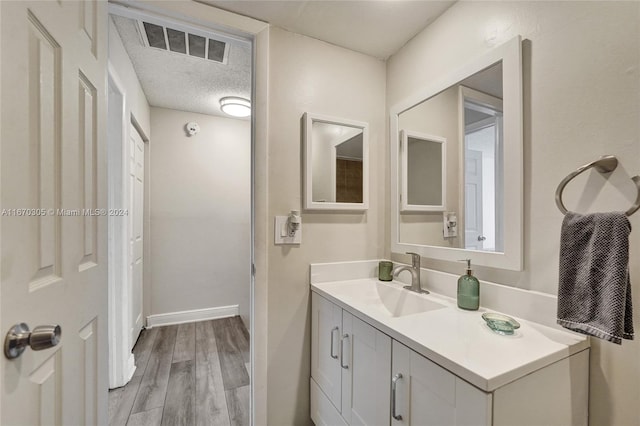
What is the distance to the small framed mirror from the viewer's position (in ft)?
4.48

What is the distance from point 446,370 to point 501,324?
32cm

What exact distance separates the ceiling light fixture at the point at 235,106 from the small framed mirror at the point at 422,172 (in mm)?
1871

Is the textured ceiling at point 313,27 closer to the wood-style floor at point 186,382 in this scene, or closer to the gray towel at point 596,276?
the gray towel at point 596,276

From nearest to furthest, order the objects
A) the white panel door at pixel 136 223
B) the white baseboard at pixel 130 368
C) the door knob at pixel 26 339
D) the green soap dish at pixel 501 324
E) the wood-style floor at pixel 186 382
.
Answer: the door knob at pixel 26 339 → the green soap dish at pixel 501 324 → the wood-style floor at pixel 186 382 → the white baseboard at pixel 130 368 → the white panel door at pixel 136 223

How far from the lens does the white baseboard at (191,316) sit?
289 cm

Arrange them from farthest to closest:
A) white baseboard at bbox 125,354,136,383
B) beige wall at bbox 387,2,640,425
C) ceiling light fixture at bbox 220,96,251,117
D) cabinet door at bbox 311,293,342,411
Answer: ceiling light fixture at bbox 220,96,251,117
white baseboard at bbox 125,354,136,383
cabinet door at bbox 311,293,342,411
beige wall at bbox 387,2,640,425

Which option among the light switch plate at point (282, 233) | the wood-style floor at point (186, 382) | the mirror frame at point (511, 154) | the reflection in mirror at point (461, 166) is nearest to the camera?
the mirror frame at point (511, 154)

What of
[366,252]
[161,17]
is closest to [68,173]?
[161,17]

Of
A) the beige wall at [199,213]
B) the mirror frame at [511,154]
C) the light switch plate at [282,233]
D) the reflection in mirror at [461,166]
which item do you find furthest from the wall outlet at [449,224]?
the beige wall at [199,213]

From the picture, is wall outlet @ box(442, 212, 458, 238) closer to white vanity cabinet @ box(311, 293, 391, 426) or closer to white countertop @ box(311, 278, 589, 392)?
white countertop @ box(311, 278, 589, 392)

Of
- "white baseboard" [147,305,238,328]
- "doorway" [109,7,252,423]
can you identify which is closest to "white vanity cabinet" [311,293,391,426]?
"doorway" [109,7,252,423]

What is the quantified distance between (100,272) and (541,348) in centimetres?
146

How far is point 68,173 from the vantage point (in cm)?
76

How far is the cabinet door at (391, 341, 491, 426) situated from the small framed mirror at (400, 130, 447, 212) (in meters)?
0.80
